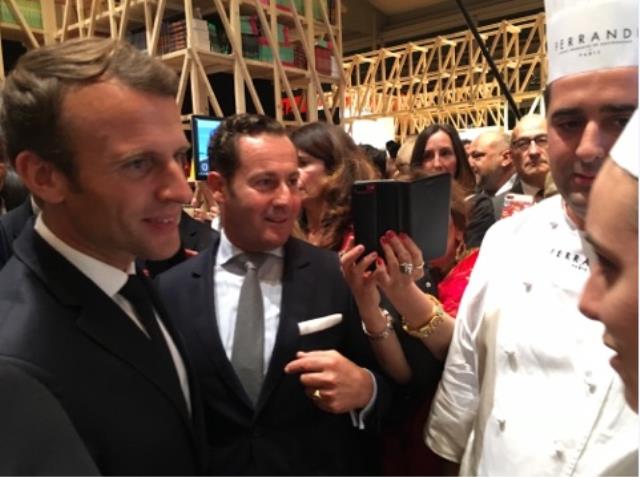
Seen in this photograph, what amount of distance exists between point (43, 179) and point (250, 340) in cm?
64

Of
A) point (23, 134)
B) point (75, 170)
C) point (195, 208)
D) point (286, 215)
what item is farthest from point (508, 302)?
point (195, 208)

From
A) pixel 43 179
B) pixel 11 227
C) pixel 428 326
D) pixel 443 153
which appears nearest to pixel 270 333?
pixel 428 326

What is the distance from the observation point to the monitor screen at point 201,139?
3.30 metres

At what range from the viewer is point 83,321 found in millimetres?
890

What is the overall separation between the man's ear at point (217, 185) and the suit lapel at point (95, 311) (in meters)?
0.70

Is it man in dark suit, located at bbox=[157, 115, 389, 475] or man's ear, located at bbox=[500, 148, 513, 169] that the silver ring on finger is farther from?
man's ear, located at bbox=[500, 148, 513, 169]

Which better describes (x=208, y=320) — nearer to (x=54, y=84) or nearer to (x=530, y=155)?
(x=54, y=84)

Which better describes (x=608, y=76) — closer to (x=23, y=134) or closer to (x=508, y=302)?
(x=508, y=302)

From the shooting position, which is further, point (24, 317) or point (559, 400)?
point (559, 400)

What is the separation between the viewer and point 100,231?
38.4 inches

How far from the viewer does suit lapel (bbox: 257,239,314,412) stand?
1.35 metres

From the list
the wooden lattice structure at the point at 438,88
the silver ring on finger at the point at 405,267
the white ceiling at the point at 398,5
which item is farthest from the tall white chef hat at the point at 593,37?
the white ceiling at the point at 398,5

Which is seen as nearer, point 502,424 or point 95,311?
point 95,311

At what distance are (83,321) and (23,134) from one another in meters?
0.34
